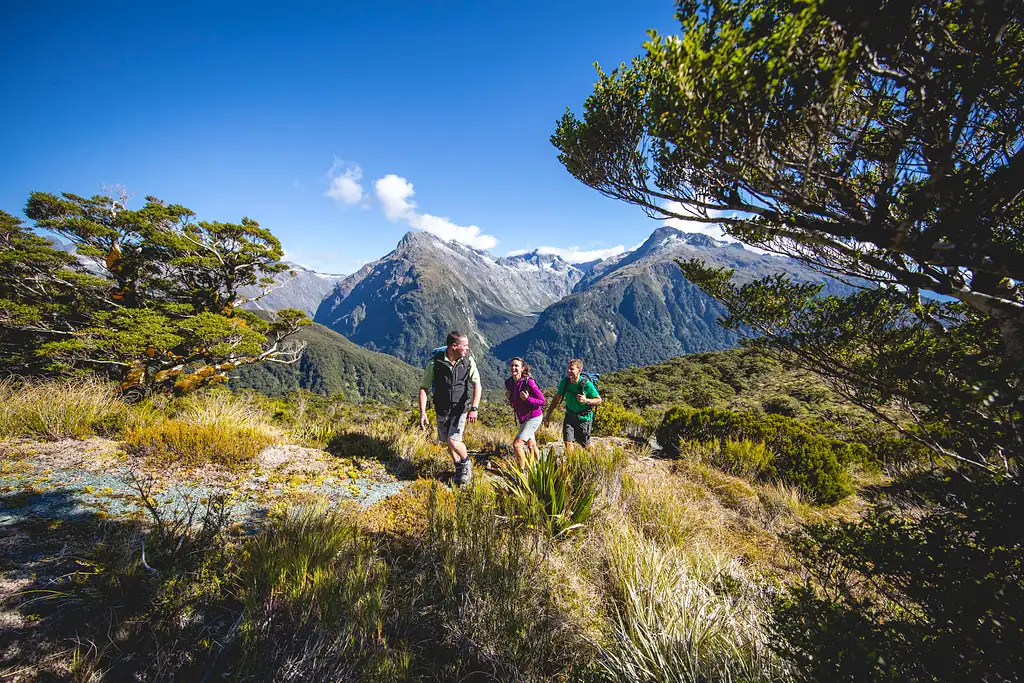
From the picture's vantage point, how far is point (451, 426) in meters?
4.73

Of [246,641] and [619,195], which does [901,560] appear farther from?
[619,195]

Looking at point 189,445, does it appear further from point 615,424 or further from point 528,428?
point 615,424

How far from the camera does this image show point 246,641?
1924 millimetres

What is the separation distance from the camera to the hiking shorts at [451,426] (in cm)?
473

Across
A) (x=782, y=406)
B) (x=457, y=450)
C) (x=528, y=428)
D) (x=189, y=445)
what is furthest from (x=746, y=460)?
(x=782, y=406)

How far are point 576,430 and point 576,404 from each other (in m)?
0.53

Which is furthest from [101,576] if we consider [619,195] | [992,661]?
[619,195]

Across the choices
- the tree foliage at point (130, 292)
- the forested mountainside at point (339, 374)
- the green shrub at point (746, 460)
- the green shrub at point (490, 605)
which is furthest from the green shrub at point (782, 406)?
the forested mountainside at point (339, 374)

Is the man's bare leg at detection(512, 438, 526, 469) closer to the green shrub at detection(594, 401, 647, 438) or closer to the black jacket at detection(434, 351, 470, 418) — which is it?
the black jacket at detection(434, 351, 470, 418)

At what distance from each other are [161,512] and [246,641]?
2.20 m

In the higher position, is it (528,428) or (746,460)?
(528,428)

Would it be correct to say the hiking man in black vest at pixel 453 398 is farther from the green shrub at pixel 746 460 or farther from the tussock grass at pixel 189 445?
the green shrub at pixel 746 460

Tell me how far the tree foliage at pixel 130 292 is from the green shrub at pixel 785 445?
1399cm

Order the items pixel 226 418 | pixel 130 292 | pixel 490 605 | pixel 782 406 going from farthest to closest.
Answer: pixel 782 406 → pixel 130 292 → pixel 226 418 → pixel 490 605
